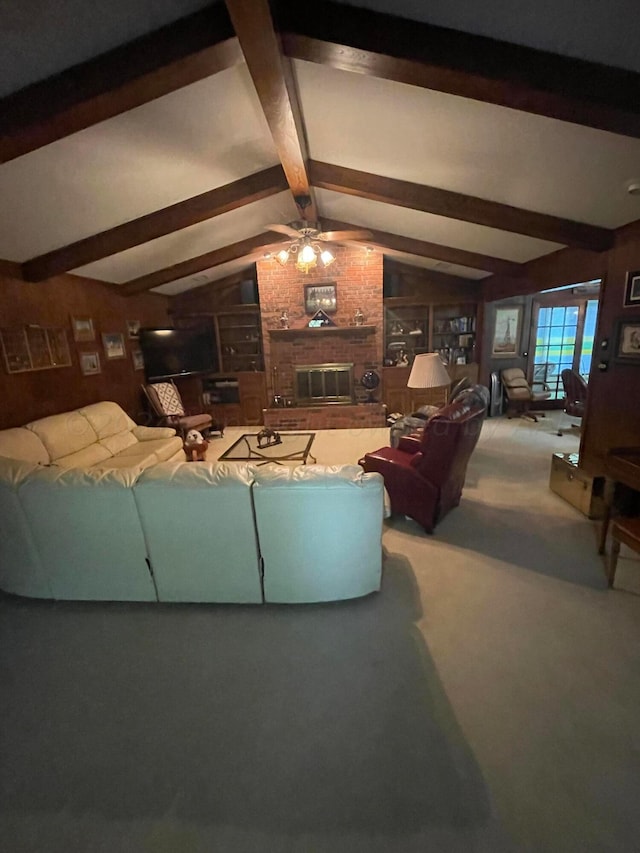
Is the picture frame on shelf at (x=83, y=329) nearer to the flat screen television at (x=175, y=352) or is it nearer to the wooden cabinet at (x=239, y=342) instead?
the flat screen television at (x=175, y=352)

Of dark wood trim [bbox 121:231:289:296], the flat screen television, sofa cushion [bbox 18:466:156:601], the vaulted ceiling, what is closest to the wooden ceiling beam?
the vaulted ceiling

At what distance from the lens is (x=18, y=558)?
2.15 m

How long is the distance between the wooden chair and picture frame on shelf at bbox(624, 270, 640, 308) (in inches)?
67.4

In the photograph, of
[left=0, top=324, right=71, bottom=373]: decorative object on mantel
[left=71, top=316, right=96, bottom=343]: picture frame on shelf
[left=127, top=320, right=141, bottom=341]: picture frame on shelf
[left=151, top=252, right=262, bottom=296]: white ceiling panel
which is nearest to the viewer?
[left=0, top=324, right=71, bottom=373]: decorative object on mantel

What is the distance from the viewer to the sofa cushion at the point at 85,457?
3.34 metres

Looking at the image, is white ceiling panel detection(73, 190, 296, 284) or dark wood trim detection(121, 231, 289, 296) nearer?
white ceiling panel detection(73, 190, 296, 284)

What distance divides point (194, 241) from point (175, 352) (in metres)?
1.84

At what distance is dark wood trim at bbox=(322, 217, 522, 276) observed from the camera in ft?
15.0

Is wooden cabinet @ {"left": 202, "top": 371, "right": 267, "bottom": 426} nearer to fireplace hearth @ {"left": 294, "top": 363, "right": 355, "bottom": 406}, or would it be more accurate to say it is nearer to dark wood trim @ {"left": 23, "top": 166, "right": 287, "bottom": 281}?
fireplace hearth @ {"left": 294, "top": 363, "right": 355, "bottom": 406}

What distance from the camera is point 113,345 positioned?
4.88m

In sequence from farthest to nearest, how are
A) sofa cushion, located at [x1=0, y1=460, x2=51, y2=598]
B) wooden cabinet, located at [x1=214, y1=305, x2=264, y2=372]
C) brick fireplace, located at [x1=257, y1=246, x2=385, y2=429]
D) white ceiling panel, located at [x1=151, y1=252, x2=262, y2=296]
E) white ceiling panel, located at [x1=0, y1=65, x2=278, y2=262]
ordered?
wooden cabinet, located at [x1=214, y1=305, x2=264, y2=372] < brick fireplace, located at [x1=257, y1=246, x2=385, y2=429] < white ceiling panel, located at [x1=151, y1=252, x2=262, y2=296] < white ceiling panel, located at [x1=0, y1=65, x2=278, y2=262] < sofa cushion, located at [x1=0, y1=460, x2=51, y2=598]

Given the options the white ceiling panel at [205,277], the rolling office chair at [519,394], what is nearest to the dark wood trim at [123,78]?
the white ceiling panel at [205,277]

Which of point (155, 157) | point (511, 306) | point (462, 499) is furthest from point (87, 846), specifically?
point (511, 306)

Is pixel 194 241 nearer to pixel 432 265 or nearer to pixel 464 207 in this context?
pixel 464 207
